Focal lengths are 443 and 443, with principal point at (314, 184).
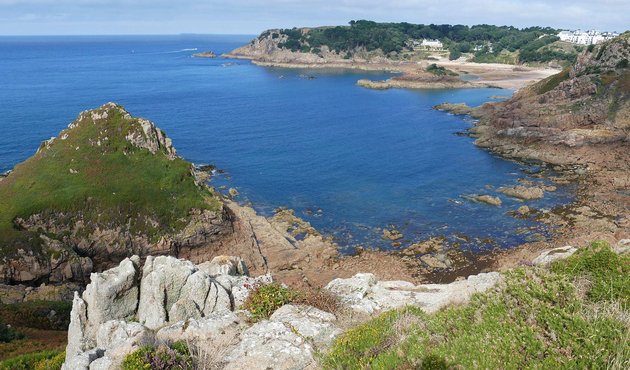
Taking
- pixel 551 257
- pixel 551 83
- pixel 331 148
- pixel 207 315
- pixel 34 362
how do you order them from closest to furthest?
pixel 207 315
pixel 34 362
pixel 551 257
pixel 331 148
pixel 551 83

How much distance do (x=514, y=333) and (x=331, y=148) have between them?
254ft

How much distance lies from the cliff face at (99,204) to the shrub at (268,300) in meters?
28.4

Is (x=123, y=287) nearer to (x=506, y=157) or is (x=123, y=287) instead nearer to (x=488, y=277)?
(x=488, y=277)

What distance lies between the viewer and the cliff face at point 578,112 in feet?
261

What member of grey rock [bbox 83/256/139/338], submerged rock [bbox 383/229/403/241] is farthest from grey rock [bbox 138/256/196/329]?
submerged rock [bbox 383/229/403/241]

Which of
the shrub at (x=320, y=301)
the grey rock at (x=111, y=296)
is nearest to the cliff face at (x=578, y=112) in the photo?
the shrub at (x=320, y=301)

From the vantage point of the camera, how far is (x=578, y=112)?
283ft

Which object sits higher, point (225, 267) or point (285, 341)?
point (285, 341)

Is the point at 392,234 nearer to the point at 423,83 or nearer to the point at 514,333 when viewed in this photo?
the point at 514,333

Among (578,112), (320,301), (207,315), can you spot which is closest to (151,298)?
(207,315)

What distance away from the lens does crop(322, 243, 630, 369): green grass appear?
10078mm

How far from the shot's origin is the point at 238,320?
17703 mm

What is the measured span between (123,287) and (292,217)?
3374 centimetres

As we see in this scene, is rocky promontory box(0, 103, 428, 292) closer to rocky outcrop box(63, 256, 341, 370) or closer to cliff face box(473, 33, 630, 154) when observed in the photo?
rocky outcrop box(63, 256, 341, 370)
